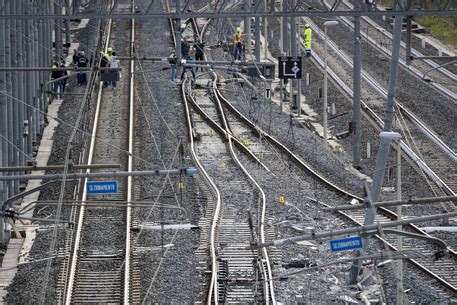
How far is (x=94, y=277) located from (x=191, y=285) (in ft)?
5.90

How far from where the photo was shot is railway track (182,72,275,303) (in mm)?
22328

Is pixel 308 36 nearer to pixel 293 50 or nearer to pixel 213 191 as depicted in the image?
pixel 293 50

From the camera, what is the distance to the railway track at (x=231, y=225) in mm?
22328

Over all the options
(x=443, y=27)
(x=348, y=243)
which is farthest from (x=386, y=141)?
(x=443, y=27)

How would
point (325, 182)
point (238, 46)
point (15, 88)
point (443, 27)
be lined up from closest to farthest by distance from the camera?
point (325, 182) → point (15, 88) → point (238, 46) → point (443, 27)

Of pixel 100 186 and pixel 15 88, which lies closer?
pixel 100 186

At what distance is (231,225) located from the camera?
26531 mm

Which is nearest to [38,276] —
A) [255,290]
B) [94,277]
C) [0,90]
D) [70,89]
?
[94,277]

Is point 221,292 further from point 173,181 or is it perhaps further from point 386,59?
point 386,59

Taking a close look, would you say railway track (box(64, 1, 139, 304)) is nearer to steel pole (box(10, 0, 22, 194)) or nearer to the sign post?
steel pole (box(10, 0, 22, 194))

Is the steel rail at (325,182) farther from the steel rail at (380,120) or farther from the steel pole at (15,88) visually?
the steel pole at (15,88)

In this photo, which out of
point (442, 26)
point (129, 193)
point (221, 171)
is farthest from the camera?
point (442, 26)

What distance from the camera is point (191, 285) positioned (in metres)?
22.8

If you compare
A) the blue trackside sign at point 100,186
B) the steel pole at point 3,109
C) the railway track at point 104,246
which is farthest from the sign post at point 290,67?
the blue trackside sign at point 100,186
